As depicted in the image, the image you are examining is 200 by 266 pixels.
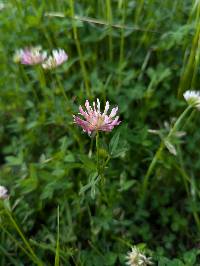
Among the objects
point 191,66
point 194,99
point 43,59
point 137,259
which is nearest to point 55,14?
point 43,59

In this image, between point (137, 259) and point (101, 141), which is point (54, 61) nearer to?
point (101, 141)

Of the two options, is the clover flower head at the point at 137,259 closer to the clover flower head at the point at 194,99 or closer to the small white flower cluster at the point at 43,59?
the clover flower head at the point at 194,99

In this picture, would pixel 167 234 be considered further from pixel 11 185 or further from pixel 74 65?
pixel 74 65

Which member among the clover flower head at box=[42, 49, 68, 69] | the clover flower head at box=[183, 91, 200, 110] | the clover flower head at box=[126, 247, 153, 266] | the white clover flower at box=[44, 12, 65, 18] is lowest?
the clover flower head at box=[126, 247, 153, 266]

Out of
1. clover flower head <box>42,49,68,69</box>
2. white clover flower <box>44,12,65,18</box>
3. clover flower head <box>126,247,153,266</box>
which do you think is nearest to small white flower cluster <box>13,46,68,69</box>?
clover flower head <box>42,49,68,69</box>

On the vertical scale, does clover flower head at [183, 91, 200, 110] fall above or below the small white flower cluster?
below

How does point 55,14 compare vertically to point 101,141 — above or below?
above

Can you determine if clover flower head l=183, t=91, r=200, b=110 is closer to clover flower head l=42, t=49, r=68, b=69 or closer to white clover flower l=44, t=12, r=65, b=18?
clover flower head l=42, t=49, r=68, b=69

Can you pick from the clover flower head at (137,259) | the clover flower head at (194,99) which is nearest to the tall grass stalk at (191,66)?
the clover flower head at (194,99)
